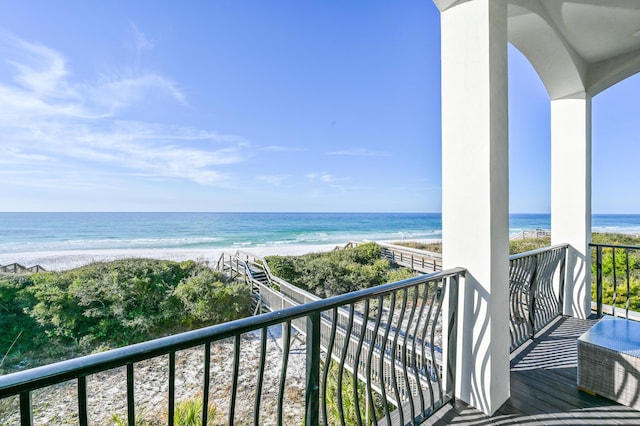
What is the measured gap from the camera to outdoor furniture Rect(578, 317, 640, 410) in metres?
1.74

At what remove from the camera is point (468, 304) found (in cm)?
178

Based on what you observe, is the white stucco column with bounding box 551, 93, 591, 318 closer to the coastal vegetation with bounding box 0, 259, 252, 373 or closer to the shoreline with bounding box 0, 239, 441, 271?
the coastal vegetation with bounding box 0, 259, 252, 373

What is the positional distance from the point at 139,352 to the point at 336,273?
10290mm

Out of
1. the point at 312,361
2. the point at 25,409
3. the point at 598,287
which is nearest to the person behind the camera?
the point at 25,409

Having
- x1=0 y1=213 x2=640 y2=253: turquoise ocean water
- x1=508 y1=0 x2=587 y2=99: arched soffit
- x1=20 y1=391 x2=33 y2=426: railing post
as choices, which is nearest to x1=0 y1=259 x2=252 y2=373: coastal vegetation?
x1=20 y1=391 x2=33 y2=426: railing post

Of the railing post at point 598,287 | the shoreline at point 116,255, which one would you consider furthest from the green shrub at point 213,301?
the railing post at point 598,287

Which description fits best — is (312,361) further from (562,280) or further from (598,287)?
(598,287)

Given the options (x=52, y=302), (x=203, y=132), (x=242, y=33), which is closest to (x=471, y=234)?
(x=242, y=33)

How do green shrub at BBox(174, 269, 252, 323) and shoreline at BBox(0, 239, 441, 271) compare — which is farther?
shoreline at BBox(0, 239, 441, 271)

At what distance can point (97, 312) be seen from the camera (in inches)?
336

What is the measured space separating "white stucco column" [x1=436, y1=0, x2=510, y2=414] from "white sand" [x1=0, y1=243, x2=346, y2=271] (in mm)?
15471

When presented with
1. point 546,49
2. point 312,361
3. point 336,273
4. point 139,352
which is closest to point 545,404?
point 312,361

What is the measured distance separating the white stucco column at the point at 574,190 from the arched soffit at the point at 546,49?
176 millimetres

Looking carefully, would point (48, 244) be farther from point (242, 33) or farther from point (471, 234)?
point (471, 234)
